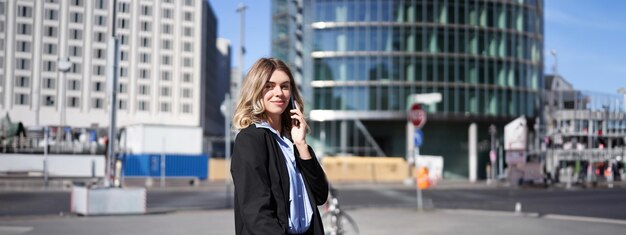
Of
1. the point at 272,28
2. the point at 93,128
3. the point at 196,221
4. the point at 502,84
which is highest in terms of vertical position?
the point at 272,28

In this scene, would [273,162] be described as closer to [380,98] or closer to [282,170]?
[282,170]

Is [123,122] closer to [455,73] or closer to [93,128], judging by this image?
[93,128]

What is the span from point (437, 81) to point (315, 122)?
11609 mm

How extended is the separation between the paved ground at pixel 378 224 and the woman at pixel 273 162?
1041cm

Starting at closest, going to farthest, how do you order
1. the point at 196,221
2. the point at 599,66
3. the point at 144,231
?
the point at 599,66 < the point at 144,231 < the point at 196,221

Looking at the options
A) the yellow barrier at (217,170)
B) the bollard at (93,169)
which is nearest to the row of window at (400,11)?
the yellow barrier at (217,170)

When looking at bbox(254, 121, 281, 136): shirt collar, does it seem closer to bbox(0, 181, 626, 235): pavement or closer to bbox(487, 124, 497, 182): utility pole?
bbox(0, 181, 626, 235): pavement

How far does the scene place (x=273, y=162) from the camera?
11.8 ft

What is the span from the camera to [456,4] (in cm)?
6756

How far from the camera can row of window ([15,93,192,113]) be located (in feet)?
44.8

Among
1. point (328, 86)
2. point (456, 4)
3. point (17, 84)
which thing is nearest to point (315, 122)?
point (328, 86)

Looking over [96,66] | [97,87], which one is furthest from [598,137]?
[96,66]

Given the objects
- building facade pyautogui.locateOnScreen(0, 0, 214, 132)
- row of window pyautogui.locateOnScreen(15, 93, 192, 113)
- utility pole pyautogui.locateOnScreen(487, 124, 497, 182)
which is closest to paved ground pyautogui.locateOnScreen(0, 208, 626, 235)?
building facade pyautogui.locateOnScreen(0, 0, 214, 132)

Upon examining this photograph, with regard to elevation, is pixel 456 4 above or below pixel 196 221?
above
